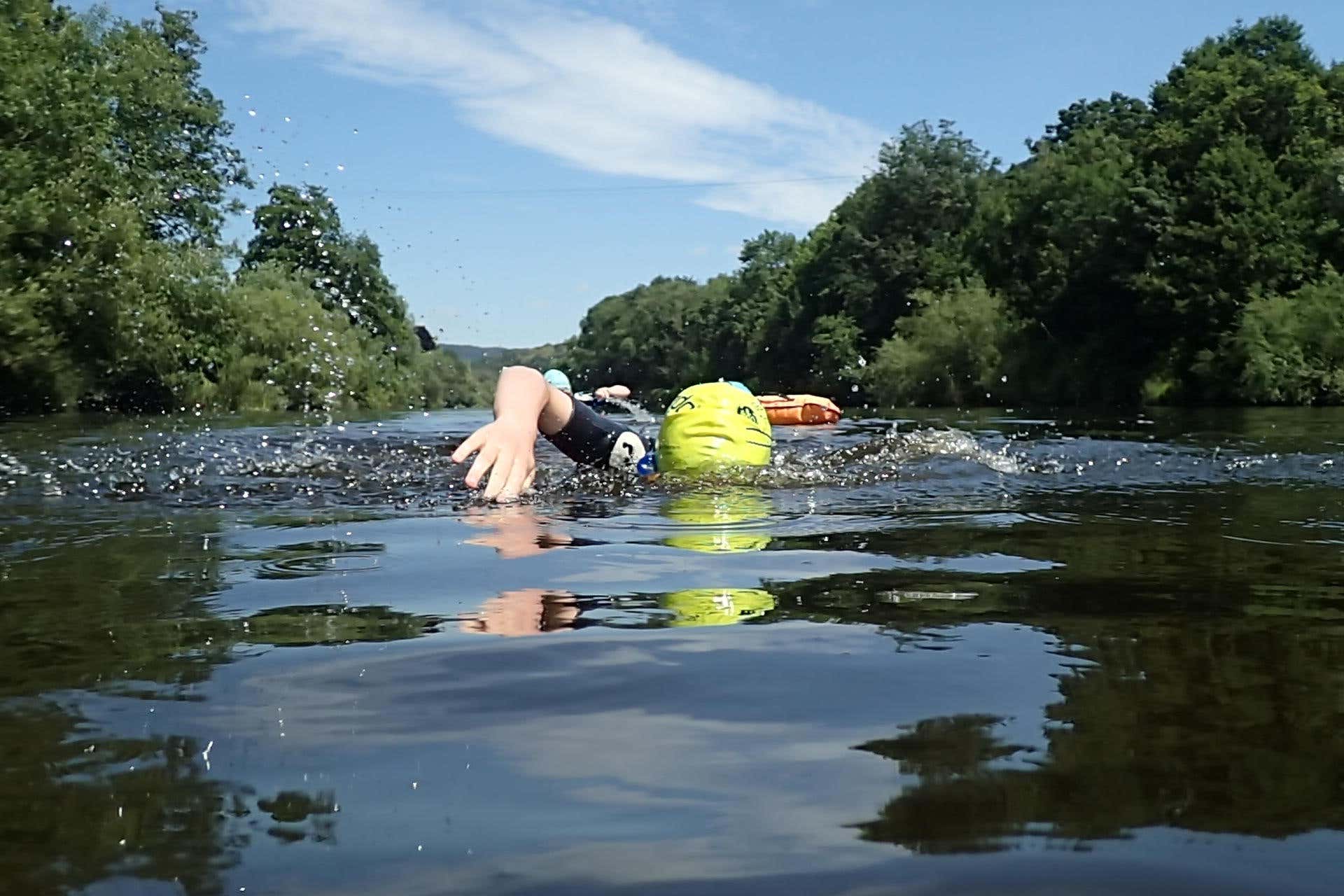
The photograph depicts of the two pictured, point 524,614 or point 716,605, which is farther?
point 716,605

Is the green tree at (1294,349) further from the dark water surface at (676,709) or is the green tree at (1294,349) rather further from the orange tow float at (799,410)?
the dark water surface at (676,709)

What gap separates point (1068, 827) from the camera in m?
1.73

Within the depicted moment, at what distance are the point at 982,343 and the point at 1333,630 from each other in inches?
2290

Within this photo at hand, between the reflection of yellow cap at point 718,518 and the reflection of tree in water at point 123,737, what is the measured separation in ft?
5.89


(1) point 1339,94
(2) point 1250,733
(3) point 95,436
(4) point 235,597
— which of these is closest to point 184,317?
(3) point 95,436

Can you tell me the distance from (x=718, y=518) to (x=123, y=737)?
13.9 feet

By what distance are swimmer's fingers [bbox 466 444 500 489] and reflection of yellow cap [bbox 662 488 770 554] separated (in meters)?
0.79

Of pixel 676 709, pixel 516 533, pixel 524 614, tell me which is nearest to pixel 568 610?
pixel 524 614

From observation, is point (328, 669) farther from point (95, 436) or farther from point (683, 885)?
point (95, 436)

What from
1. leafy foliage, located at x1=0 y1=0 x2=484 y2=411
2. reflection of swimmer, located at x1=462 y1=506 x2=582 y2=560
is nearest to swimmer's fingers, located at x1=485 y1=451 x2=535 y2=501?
reflection of swimmer, located at x1=462 y1=506 x2=582 y2=560

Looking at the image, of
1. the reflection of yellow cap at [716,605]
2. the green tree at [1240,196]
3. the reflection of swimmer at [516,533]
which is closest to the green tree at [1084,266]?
the green tree at [1240,196]

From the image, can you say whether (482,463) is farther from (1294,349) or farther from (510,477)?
(1294,349)

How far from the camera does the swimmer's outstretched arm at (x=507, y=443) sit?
17.2ft

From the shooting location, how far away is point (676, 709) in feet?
8.04
